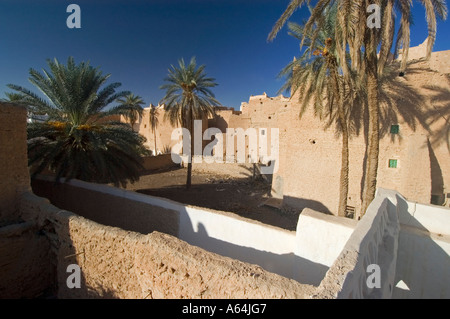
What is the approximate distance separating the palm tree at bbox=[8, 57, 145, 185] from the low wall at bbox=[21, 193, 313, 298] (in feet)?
9.18

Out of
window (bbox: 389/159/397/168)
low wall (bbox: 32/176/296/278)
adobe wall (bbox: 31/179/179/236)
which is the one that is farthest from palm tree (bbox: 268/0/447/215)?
adobe wall (bbox: 31/179/179/236)

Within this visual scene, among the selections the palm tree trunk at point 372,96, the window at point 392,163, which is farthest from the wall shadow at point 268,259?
the window at point 392,163

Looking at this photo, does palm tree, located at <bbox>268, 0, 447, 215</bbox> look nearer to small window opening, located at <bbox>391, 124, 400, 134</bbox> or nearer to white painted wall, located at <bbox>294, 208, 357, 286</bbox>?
small window opening, located at <bbox>391, 124, 400, 134</bbox>

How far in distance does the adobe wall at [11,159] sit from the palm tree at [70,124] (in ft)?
6.02

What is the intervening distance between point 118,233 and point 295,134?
9.90 m

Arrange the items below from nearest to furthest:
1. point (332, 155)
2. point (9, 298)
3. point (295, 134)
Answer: point (9, 298) < point (332, 155) < point (295, 134)

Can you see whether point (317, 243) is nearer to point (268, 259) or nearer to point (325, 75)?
point (268, 259)

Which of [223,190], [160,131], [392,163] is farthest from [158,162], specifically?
[392,163]
